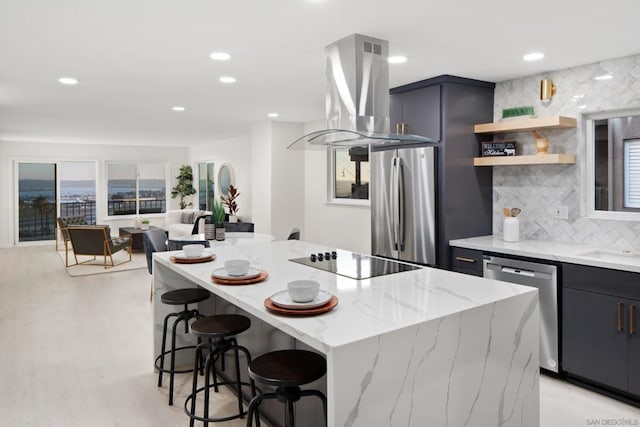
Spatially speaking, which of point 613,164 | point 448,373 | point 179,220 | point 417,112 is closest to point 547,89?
point 613,164

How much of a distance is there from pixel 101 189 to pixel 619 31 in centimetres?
1092

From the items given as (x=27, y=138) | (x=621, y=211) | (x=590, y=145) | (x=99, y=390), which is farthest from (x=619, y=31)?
(x=27, y=138)

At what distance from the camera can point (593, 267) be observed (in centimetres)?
299

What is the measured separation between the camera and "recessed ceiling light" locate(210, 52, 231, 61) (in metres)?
3.26

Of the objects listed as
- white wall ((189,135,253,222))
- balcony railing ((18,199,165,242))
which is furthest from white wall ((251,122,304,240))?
balcony railing ((18,199,165,242))

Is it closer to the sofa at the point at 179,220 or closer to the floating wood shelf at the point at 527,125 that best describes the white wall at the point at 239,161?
the sofa at the point at 179,220

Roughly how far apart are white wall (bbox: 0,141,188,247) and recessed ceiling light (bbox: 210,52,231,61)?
870 cm

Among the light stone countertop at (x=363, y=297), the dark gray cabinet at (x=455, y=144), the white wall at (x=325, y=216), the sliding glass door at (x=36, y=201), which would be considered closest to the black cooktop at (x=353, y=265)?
the light stone countertop at (x=363, y=297)

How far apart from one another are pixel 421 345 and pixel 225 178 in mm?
8339

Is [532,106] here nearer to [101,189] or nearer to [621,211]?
[621,211]

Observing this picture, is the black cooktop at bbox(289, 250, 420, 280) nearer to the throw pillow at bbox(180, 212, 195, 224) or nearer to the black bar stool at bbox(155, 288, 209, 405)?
the black bar stool at bbox(155, 288, 209, 405)

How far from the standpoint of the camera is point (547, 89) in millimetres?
3760

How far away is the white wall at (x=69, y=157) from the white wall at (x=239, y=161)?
173 cm

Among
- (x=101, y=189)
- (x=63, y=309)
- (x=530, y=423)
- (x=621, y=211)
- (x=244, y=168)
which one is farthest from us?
(x=101, y=189)
